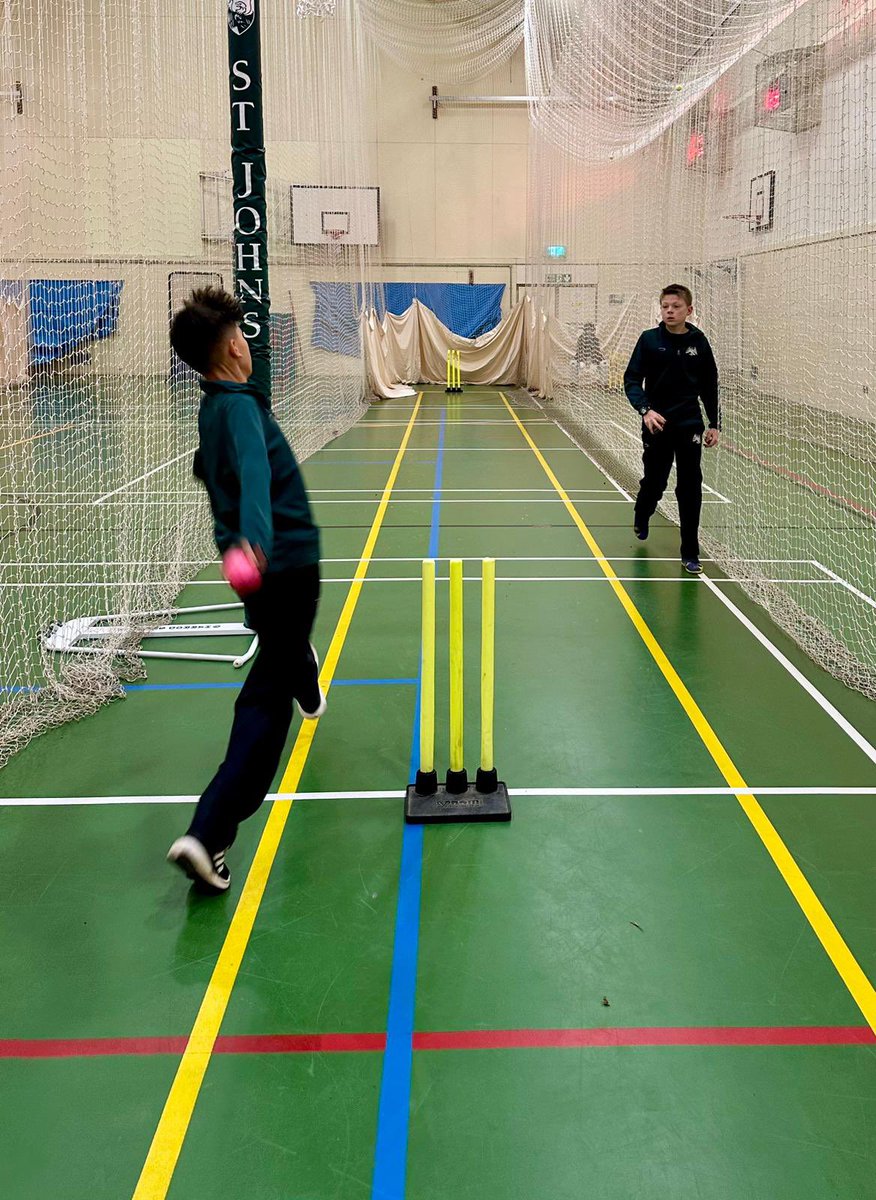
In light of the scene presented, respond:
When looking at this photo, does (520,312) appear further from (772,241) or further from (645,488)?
(645,488)

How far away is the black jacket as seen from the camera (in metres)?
6.57

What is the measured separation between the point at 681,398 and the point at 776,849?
3.86 meters

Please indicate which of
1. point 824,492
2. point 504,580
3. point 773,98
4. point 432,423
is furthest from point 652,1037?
point 432,423

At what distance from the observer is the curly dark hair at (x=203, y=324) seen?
2859mm

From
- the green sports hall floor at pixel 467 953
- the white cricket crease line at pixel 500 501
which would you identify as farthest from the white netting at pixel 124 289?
the white cricket crease line at pixel 500 501

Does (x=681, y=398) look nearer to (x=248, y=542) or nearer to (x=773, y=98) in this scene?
(x=248, y=542)

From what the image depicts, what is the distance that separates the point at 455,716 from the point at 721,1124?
1.61 m

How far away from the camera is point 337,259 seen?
50.1ft

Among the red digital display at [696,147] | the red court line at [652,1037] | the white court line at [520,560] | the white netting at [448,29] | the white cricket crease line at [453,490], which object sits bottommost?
the red court line at [652,1037]

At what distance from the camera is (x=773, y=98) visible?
9594 mm

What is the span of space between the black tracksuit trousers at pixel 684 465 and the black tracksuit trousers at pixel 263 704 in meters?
4.06

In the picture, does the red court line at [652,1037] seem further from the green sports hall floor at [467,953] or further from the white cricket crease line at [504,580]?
the white cricket crease line at [504,580]

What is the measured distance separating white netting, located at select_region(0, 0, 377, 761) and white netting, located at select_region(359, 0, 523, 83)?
1222 millimetres

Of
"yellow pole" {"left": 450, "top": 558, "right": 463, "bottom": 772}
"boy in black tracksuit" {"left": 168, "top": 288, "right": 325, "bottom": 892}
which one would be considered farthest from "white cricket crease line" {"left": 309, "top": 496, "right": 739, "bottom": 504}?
"boy in black tracksuit" {"left": 168, "top": 288, "right": 325, "bottom": 892}
